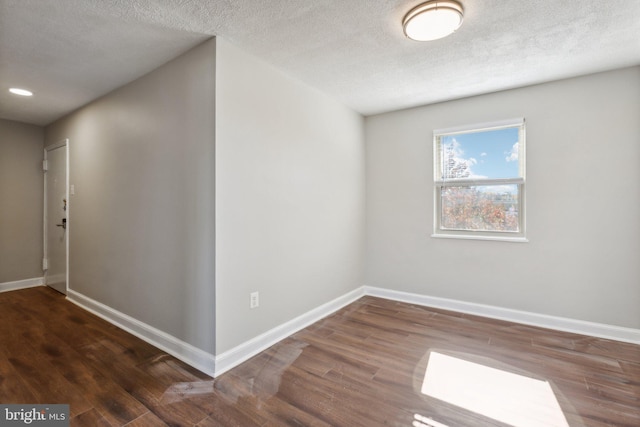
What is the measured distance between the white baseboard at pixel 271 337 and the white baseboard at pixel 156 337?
100 millimetres

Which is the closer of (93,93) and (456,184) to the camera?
(93,93)

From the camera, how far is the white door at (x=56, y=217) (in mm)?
3957

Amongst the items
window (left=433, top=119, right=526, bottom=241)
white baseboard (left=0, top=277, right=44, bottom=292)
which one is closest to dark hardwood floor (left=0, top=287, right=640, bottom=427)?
window (left=433, top=119, right=526, bottom=241)

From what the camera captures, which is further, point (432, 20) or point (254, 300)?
point (254, 300)

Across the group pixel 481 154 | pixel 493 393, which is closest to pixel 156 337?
pixel 493 393

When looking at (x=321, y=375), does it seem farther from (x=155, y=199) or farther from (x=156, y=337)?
A: (x=155, y=199)

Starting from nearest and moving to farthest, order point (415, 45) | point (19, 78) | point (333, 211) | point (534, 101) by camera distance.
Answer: point (415, 45), point (19, 78), point (534, 101), point (333, 211)

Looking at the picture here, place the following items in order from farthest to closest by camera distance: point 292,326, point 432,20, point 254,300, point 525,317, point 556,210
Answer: point 525,317 → point 556,210 → point 292,326 → point 254,300 → point 432,20

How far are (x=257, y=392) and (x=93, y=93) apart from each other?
11.0 ft

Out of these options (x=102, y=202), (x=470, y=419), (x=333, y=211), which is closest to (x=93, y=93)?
(x=102, y=202)

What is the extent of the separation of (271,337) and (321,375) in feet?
2.10

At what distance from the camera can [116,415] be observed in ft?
5.64

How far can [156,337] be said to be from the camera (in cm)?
258

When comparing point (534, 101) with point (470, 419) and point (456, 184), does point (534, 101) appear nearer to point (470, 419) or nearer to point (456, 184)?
point (456, 184)
